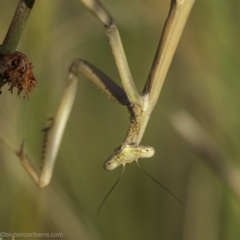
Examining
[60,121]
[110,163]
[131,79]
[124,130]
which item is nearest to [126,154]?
[110,163]

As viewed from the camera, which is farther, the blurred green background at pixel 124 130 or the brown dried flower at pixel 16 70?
the blurred green background at pixel 124 130

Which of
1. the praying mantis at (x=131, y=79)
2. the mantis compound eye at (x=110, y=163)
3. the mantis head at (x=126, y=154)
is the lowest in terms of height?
the mantis compound eye at (x=110, y=163)

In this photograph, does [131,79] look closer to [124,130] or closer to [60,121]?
[60,121]

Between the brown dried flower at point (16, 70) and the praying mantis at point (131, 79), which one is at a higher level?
the praying mantis at point (131, 79)

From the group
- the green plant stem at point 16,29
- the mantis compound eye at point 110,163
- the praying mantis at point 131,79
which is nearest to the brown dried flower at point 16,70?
the green plant stem at point 16,29

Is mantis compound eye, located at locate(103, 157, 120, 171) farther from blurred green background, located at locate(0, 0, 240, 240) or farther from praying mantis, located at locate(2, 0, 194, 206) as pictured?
blurred green background, located at locate(0, 0, 240, 240)

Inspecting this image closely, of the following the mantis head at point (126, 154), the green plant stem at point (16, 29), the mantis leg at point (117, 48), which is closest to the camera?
the green plant stem at point (16, 29)

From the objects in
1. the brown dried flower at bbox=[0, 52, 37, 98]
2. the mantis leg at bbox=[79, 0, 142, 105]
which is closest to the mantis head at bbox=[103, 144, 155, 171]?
the mantis leg at bbox=[79, 0, 142, 105]

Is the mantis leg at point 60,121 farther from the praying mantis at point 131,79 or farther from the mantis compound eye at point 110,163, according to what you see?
the mantis compound eye at point 110,163
